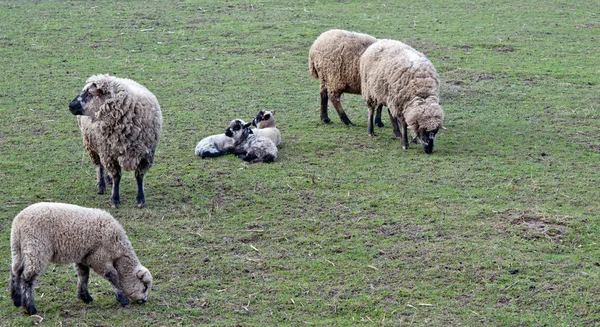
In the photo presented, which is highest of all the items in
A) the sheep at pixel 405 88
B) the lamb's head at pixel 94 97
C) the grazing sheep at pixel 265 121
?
the lamb's head at pixel 94 97

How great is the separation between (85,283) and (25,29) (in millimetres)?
14216

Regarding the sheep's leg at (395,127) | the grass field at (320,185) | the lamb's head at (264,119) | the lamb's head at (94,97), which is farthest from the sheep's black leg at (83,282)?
the sheep's leg at (395,127)

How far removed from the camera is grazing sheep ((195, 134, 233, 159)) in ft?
38.1

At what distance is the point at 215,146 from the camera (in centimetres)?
1166

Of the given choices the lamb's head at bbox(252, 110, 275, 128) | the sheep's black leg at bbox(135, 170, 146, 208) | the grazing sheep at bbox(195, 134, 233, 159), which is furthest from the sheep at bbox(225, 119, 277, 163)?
the sheep's black leg at bbox(135, 170, 146, 208)

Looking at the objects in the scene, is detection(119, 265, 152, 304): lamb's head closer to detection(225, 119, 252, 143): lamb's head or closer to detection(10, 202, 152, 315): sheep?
detection(10, 202, 152, 315): sheep

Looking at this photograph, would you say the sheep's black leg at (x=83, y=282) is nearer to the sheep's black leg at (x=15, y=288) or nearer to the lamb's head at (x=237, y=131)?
the sheep's black leg at (x=15, y=288)

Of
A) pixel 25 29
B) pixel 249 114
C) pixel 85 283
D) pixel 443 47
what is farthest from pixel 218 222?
pixel 25 29

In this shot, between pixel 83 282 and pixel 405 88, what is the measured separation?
610cm

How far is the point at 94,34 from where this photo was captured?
19.6m

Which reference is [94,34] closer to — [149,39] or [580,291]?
[149,39]

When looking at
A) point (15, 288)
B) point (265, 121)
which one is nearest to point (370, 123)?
point (265, 121)

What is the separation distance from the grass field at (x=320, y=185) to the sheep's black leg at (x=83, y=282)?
0.37 ft

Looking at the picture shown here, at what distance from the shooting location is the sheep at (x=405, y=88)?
11.7 metres
